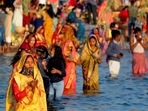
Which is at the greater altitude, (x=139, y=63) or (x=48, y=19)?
Answer: (x=48, y=19)

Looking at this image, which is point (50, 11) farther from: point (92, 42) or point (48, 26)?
point (92, 42)

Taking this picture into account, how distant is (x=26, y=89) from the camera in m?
13.6

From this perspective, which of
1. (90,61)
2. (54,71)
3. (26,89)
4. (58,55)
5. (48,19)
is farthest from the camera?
(48,19)

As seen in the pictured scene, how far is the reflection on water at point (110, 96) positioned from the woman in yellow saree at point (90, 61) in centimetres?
27

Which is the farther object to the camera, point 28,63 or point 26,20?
point 26,20

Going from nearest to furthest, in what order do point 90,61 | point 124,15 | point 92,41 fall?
point 92,41
point 90,61
point 124,15

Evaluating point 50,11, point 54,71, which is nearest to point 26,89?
A: point 54,71

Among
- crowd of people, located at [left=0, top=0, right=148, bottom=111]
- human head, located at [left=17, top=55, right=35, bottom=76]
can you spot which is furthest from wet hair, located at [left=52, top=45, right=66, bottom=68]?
human head, located at [left=17, top=55, right=35, bottom=76]

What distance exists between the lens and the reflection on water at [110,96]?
17562mm

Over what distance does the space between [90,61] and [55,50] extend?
2071 millimetres

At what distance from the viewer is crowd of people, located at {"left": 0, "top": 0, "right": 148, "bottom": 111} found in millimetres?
13727

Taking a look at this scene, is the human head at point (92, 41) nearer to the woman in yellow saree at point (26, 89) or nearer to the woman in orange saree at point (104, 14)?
the woman in yellow saree at point (26, 89)

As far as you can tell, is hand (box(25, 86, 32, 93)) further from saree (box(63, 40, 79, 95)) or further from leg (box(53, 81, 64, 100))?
saree (box(63, 40, 79, 95))

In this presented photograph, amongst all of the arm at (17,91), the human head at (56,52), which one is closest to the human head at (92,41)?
the human head at (56,52)
